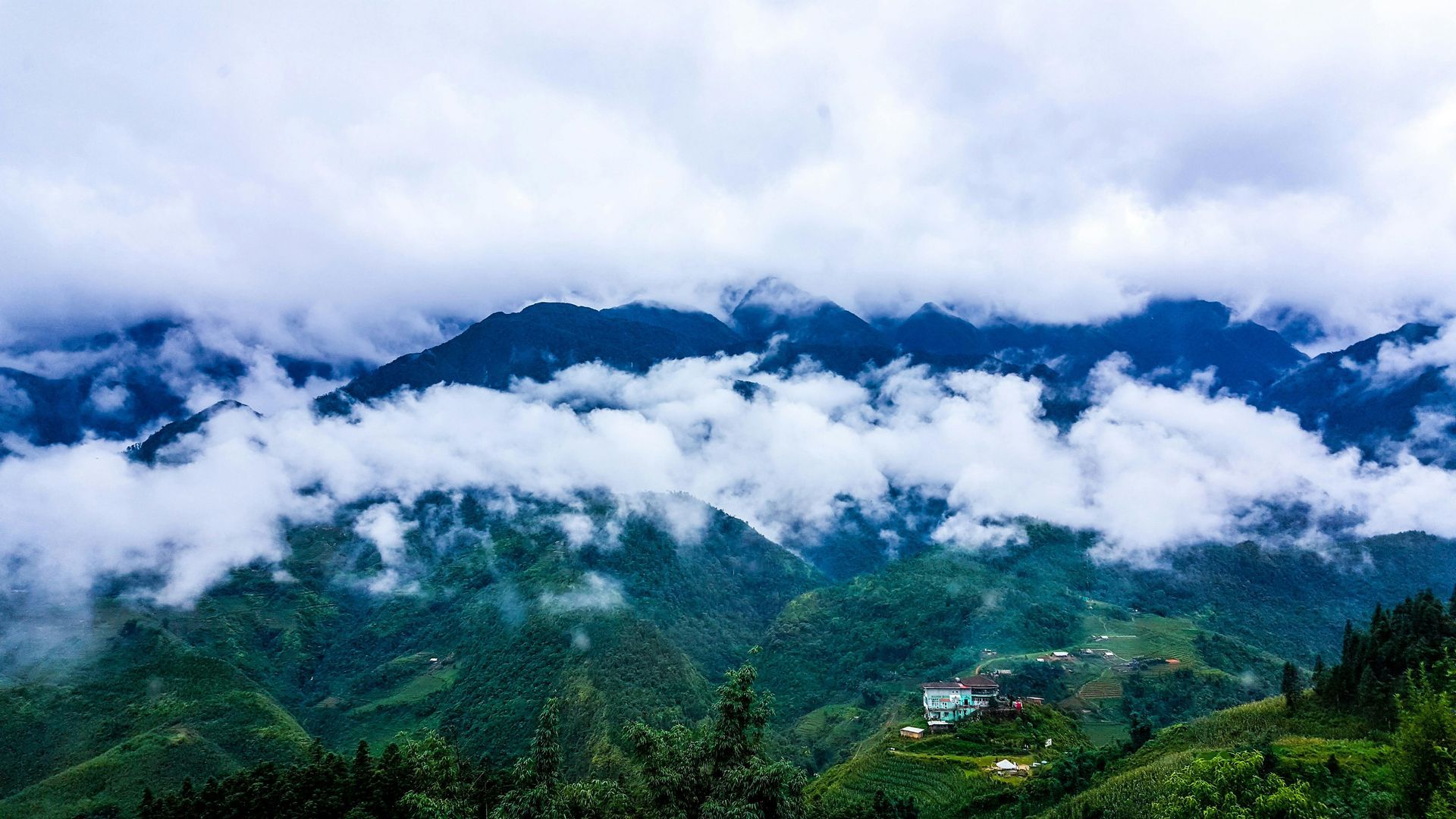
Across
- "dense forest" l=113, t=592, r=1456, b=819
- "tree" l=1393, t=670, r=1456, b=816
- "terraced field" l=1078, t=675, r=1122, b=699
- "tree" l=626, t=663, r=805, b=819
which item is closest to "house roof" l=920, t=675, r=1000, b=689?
"dense forest" l=113, t=592, r=1456, b=819

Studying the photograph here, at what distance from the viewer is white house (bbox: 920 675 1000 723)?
100750 millimetres

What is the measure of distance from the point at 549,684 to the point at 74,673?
256ft

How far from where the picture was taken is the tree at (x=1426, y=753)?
36875 millimetres

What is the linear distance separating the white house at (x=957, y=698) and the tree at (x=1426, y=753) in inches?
2465

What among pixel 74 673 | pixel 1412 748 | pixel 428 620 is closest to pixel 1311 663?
pixel 1412 748

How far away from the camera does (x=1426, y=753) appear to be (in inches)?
1508

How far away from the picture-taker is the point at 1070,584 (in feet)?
645

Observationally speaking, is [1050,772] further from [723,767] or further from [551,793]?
[551,793]

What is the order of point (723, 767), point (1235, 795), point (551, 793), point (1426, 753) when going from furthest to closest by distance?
point (1235, 795) → point (1426, 753) → point (551, 793) → point (723, 767)

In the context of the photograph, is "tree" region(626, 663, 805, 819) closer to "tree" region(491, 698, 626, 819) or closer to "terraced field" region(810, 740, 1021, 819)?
"tree" region(491, 698, 626, 819)

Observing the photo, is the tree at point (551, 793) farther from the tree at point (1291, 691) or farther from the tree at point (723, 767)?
the tree at point (1291, 691)

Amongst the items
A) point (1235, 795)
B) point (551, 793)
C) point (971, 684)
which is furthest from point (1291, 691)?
point (551, 793)

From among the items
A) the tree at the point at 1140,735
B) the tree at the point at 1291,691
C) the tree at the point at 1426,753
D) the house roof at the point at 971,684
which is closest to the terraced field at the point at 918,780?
the tree at the point at 1140,735

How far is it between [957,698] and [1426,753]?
69038 millimetres
